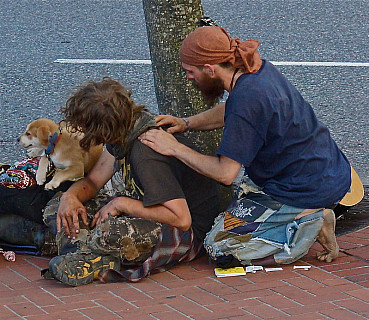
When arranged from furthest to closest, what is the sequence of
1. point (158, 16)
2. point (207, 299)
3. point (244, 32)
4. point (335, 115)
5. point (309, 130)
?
point (244, 32), point (335, 115), point (158, 16), point (309, 130), point (207, 299)

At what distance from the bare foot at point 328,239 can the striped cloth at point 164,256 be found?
2.13 ft

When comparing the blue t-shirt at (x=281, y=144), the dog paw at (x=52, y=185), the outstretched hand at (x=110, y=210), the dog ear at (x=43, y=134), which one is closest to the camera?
the blue t-shirt at (x=281, y=144)

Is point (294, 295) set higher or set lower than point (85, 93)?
lower

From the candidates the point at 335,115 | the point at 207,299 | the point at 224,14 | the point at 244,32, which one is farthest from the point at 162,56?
the point at 224,14

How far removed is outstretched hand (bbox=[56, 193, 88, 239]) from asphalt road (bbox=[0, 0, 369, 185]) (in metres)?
2.37

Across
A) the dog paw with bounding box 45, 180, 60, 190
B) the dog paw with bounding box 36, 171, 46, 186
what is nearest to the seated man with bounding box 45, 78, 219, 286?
the dog paw with bounding box 45, 180, 60, 190

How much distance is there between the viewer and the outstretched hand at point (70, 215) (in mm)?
3791

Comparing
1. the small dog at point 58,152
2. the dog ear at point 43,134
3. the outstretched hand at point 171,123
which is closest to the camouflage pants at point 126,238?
the outstretched hand at point 171,123

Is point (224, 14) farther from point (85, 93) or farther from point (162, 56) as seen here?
point (85, 93)

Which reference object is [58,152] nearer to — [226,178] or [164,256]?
[164,256]

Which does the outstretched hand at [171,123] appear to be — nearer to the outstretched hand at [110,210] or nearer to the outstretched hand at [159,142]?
the outstretched hand at [159,142]

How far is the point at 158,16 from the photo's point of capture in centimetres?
426

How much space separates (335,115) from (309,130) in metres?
3.44

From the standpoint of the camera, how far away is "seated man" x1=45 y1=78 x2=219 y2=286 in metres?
3.51
